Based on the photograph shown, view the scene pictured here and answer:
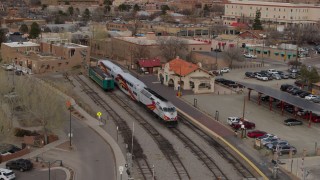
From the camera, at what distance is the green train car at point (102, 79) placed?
129 feet

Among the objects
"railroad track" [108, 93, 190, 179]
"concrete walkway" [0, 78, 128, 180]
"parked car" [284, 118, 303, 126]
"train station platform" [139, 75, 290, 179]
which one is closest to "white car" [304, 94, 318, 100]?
"parked car" [284, 118, 303, 126]

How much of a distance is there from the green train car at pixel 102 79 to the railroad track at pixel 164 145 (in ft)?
13.8

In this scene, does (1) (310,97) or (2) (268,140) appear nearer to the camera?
(2) (268,140)

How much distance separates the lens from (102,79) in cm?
3972

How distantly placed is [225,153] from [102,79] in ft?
56.4

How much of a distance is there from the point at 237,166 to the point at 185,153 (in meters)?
2.88

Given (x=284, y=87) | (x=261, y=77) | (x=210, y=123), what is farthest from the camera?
(x=261, y=77)

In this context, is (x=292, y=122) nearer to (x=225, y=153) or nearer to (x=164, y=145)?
(x=225, y=153)

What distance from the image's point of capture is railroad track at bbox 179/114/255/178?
22378 mm

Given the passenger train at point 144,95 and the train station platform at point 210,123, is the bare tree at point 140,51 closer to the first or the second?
the passenger train at point 144,95

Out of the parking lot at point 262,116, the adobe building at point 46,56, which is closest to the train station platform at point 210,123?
the parking lot at point 262,116

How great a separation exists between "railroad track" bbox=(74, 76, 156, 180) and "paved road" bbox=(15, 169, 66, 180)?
352 cm

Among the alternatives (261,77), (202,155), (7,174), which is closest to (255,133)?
(202,155)

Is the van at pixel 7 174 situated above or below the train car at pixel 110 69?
below
